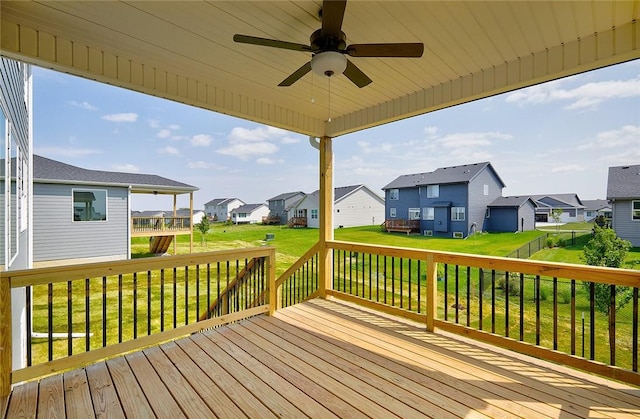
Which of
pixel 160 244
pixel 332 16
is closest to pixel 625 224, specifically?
pixel 332 16

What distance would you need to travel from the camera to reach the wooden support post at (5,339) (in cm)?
188

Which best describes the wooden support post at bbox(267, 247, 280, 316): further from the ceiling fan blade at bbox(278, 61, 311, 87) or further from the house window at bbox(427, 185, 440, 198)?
the house window at bbox(427, 185, 440, 198)

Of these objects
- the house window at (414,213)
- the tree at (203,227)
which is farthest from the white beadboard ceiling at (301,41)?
the tree at (203,227)

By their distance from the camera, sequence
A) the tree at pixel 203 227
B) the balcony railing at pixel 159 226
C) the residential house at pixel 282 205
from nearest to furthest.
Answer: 1. the tree at pixel 203 227
2. the residential house at pixel 282 205
3. the balcony railing at pixel 159 226

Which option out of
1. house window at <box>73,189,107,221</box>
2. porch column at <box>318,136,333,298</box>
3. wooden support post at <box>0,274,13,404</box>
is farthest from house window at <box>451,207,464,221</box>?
house window at <box>73,189,107,221</box>

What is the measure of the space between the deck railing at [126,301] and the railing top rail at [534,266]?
5.49 feet

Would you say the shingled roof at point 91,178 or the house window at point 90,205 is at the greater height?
the shingled roof at point 91,178

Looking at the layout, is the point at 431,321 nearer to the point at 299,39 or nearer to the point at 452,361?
the point at 452,361

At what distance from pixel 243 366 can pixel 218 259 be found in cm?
113

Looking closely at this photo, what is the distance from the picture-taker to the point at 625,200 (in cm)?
261

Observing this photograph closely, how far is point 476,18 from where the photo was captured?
204 centimetres

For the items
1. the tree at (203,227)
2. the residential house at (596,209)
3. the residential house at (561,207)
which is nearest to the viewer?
the residential house at (596,209)

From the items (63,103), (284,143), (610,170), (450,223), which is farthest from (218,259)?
(63,103)

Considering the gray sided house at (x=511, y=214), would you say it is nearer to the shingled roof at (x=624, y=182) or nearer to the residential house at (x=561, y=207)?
the residential house at (x=561, y=207)
